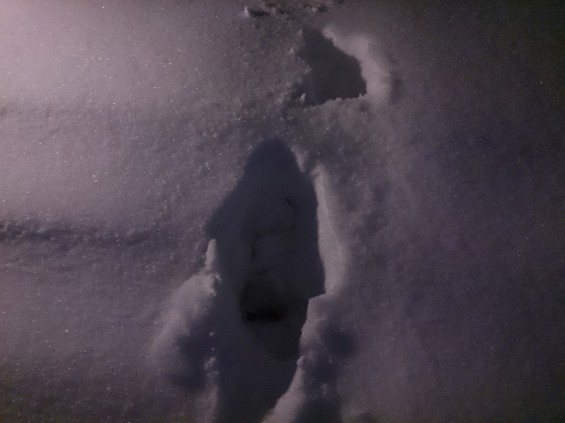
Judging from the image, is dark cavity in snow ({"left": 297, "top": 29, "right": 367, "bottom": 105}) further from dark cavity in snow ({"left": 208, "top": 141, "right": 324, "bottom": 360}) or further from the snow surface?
dark cavity in snow ({"left": 208, "top": 141, "right": 324, "bottom": 360})

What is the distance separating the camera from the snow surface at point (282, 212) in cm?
78

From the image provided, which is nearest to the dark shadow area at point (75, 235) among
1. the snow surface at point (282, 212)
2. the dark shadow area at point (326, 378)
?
the snow surface at point (282, 212)

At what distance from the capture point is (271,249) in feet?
2.85

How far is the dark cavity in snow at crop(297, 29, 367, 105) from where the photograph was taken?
93cm

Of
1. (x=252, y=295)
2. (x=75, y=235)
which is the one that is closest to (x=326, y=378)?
(x=252, y=295)

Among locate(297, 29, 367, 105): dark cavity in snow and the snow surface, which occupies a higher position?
locate(297, 29, 367, 105): dark cavity in snow

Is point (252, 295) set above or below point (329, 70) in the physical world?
below

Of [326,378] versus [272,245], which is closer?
[326,378]

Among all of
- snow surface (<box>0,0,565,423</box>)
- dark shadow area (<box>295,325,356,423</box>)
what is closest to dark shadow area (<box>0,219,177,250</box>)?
snow surface (<box>0,0,565,423</box>)

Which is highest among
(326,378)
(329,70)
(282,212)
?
(329,70)

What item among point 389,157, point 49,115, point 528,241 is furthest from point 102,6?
point 528,241

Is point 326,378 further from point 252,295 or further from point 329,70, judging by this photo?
point 329,70

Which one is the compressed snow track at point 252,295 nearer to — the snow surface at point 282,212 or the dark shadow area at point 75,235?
the snow surface at point 282,212

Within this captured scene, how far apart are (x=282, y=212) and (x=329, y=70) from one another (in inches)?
12.4
